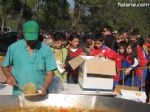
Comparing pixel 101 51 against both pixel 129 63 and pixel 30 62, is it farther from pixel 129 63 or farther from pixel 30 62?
pixel 30 62

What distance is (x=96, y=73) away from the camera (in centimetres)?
620

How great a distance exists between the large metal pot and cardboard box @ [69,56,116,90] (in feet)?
6.37

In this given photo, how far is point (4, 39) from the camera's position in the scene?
2914cm

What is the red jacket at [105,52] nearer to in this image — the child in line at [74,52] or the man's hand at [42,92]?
the child in line at [74,52]

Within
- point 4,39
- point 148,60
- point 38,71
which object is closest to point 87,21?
point 4,39

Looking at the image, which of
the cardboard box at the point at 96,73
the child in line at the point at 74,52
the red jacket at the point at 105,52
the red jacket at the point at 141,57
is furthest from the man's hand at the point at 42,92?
the red jacket at the point at 141,57

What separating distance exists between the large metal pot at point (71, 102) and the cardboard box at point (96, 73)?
1.94 m

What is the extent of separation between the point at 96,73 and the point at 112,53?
131 cm

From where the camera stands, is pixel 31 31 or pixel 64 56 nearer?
pixel 31 31

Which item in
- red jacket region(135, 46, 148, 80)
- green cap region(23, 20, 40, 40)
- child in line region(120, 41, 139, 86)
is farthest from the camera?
red jacket region(135, 46, 148, 80)

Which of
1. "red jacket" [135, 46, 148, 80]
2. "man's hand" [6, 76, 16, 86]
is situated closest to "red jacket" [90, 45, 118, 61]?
"red jacket" [135, 46, 148, 80]

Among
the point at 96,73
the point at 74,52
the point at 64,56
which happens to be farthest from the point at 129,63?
the point at 96,73

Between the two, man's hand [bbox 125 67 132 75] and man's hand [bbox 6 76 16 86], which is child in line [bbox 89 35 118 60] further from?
man's hand [bbox 6 76 16 86]

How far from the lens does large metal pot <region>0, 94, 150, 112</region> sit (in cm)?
404
